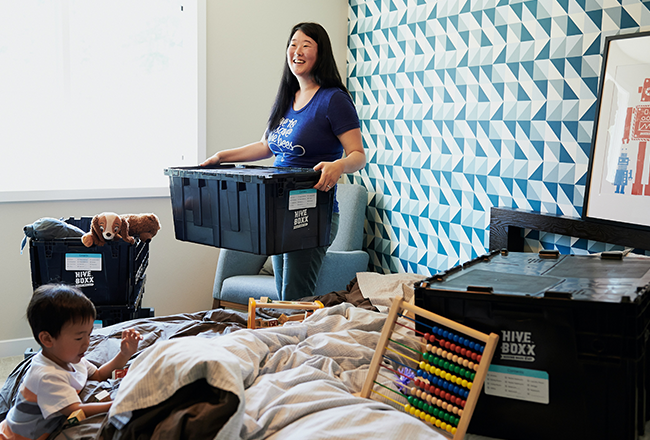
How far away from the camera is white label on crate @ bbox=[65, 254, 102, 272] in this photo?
2.28m

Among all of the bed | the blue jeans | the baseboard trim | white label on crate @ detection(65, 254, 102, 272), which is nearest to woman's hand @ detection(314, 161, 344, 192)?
the blue jeans

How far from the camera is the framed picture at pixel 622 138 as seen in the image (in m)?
2.11

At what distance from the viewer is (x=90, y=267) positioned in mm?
2291

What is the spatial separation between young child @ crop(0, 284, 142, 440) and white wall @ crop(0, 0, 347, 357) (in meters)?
1.90

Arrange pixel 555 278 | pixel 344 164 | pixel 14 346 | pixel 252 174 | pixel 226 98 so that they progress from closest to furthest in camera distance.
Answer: pixel 555 278 < pixel 252 174 < pixel 344 164 < pixel 14 346 < pixel 226 98

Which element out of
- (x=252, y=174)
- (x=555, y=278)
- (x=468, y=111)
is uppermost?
(x=468, y=111)

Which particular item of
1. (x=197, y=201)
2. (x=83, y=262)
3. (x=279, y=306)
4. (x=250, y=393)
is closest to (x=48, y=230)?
(x=83, y=262)

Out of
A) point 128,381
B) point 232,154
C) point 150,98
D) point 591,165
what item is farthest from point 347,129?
point 150,98

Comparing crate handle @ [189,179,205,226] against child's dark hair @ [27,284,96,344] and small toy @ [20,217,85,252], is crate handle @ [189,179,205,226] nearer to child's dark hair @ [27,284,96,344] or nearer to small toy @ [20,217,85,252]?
small toy @ [20,217,85,252]

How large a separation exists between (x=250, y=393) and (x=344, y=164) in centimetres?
104

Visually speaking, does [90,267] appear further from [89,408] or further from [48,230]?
[89,408]

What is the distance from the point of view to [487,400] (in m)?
1.35

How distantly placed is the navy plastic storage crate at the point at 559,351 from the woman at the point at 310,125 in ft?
2.96

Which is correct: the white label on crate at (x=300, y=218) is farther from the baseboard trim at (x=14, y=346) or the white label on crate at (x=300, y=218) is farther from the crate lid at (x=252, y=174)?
the baseboard trim at (x=14, y=346)
